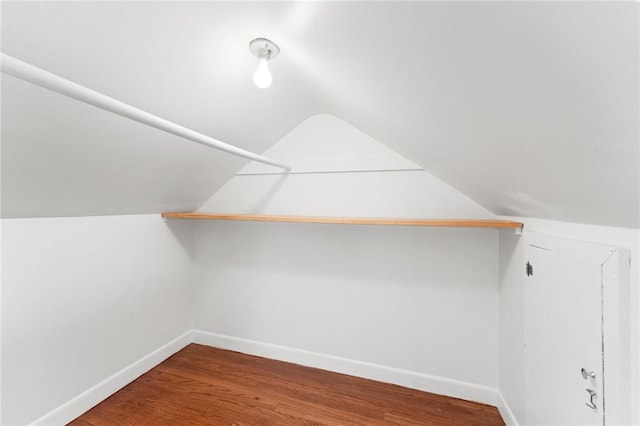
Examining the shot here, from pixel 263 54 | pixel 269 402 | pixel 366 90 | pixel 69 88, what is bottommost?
pixel 269 402

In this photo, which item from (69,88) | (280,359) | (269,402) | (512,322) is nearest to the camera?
(69,88)

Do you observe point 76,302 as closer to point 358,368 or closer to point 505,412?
point 358,368

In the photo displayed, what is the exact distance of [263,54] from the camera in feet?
3.38

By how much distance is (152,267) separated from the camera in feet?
6.67

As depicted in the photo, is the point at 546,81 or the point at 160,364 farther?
the point at 160,364

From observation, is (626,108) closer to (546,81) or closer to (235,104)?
(546,81)

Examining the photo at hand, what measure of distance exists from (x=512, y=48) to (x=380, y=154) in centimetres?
138

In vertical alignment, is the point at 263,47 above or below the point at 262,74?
above

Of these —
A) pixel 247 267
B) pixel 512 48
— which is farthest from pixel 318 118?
pixel 512 48

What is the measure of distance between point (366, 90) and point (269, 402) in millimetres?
1862

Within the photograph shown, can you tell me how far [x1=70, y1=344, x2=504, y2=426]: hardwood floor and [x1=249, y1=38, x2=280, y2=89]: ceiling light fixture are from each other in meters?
1.77

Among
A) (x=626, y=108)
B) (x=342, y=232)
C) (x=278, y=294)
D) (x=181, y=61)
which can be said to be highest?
(x=181, y=61)

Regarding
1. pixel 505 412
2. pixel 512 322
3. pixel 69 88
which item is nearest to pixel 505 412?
pixel 505 412

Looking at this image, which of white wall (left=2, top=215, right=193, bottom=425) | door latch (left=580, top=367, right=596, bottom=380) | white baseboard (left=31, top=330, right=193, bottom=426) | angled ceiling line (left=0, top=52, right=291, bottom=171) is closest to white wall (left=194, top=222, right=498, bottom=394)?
white baseboard (left=31, top=330, right=193, bottom=426)
